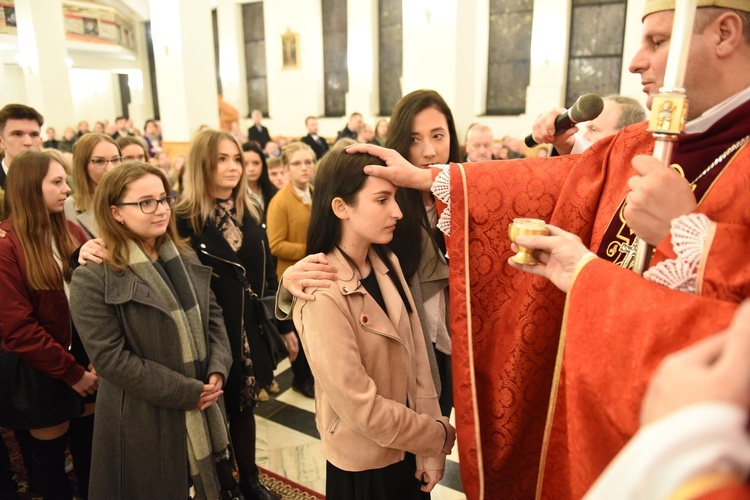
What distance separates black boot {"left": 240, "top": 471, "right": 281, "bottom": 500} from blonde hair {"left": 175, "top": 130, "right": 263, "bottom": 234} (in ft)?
4.10

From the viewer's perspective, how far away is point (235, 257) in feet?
8.49

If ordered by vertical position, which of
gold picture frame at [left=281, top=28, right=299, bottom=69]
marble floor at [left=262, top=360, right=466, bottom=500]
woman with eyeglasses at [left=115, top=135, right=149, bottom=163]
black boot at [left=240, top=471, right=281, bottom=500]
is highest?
gold picture frame at [left=281, top=28, right=299, bottom=69]

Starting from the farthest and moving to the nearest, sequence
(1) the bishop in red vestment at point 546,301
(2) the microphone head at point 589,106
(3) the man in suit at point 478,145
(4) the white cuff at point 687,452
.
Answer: (3) the man in suit at point 478,145, (2) the microphone head at point 589,106, (1) the bishop in red vestment at point 546,301, (4) the white cuff at point 687,452

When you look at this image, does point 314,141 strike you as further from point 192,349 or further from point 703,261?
point 703,261

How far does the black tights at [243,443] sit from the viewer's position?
2.53 metres

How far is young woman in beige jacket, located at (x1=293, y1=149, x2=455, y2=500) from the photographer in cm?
147

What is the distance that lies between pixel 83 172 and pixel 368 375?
2382 mm

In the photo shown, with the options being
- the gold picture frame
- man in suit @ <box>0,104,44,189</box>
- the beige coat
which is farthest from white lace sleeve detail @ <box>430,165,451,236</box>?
the gold picture frame

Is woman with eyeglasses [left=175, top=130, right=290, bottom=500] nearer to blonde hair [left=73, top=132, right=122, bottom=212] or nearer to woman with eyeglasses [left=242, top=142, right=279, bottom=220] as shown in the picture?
blonde hair [left=73, top=132, right=122, bottom=212]

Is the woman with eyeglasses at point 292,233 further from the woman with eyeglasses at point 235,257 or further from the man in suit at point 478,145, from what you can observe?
the man in suit at point 478,145

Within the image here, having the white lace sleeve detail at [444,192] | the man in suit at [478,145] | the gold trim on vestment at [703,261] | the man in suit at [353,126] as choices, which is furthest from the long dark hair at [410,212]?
the man in suit at [353,126]

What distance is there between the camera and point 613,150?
1512mm

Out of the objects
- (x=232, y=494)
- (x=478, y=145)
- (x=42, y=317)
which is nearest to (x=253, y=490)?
(x=232, y=494)

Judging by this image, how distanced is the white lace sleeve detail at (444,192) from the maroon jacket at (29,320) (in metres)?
1.74
